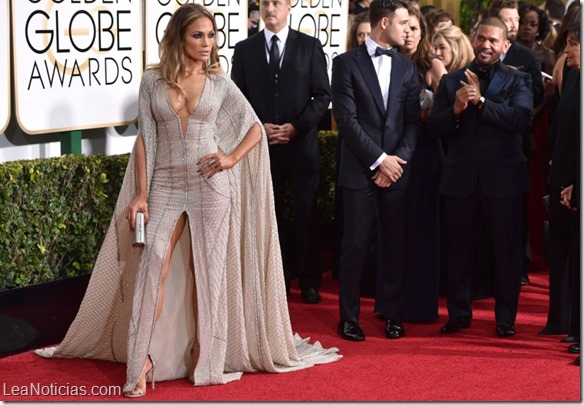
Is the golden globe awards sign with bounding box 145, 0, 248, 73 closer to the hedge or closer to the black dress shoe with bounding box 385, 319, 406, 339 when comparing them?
the hedge

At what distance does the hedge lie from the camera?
6.71 m

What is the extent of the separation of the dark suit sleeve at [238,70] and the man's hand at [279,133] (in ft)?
1.18

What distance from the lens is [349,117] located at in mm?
6910

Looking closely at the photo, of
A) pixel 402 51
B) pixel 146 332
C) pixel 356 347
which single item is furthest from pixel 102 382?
pixel 402 51

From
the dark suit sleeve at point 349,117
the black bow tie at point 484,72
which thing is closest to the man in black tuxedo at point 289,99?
the dark suit sleeve at point 349,117

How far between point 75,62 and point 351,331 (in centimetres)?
235

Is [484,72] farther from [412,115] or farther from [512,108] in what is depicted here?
[412,115]

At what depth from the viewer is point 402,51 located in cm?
760

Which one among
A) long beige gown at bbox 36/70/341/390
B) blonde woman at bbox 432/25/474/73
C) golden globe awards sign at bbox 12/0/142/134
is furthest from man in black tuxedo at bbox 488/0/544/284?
golden globe awards sign at bbox 12/0/142/134

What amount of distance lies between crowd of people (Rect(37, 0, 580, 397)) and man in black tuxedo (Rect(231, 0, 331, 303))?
11 millimetres

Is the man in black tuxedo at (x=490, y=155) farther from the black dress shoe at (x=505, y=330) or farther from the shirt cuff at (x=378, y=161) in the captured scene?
the shirt cuff at (x=378, y=161)

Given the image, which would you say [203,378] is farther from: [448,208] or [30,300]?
[448,208]

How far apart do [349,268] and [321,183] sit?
6.78 ft

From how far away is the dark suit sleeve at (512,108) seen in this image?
689 centimetres
